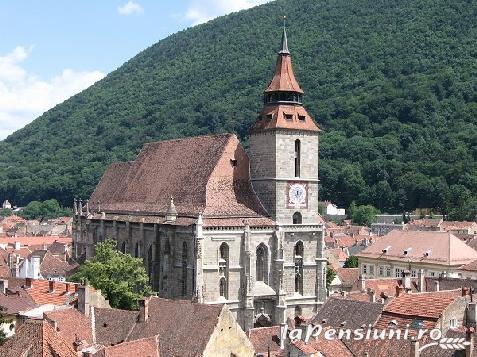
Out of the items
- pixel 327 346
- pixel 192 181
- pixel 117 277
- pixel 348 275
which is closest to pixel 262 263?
pixel 192 181

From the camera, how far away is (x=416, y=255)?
89188 mm

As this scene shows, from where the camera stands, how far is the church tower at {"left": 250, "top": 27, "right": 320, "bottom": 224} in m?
65.3

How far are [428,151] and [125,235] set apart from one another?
125136 mm

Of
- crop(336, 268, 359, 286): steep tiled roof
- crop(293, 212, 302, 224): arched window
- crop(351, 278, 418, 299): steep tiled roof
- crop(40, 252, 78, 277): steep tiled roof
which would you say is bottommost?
crop(336, 268, 359, 286): steep tiled roof

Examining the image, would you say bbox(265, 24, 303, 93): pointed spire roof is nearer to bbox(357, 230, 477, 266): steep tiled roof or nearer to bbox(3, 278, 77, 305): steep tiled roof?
bbox(3, 278, 77, 305): steep tiled roof

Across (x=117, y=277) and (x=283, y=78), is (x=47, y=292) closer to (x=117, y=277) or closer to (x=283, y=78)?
(x=117, y=277)

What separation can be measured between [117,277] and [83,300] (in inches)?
768

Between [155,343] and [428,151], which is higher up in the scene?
[428,151]

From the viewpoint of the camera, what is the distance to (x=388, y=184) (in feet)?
595

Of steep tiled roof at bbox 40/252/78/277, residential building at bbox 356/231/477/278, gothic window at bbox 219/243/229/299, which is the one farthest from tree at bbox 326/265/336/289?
steep tiled roof at bbox 40/252/78/277

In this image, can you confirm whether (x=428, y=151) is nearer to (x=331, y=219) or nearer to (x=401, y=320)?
(x=331, y=219)

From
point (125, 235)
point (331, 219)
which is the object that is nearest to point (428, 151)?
point (331, 219)

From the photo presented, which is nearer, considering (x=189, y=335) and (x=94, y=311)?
(x=189, y=335)

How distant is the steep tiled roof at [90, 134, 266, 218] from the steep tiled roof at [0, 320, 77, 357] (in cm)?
3087
